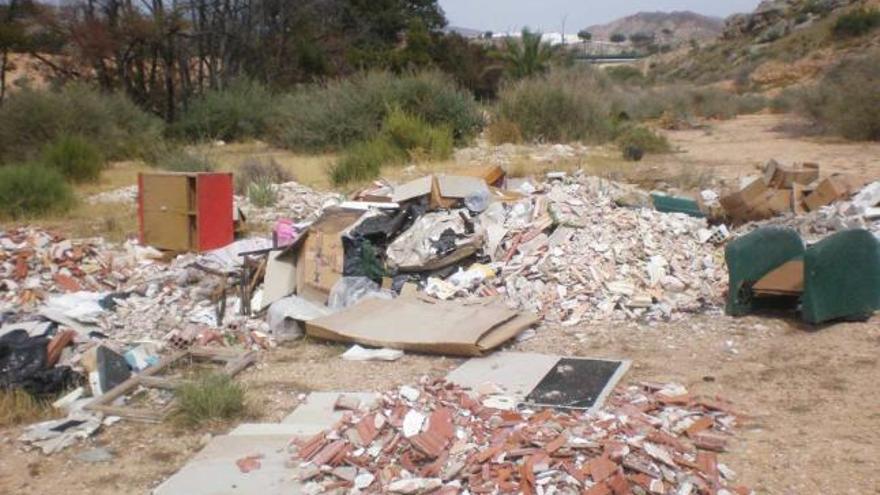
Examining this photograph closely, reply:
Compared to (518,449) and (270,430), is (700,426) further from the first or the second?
(270,430)

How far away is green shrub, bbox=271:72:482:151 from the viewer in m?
19.3

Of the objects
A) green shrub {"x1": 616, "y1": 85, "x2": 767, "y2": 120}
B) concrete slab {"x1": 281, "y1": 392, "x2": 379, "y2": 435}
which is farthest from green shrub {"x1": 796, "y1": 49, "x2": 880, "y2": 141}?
concrete slab {"x1": 281, "y1": 392, "x2": 379, "y2": 435}

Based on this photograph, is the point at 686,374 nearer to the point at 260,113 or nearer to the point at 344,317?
the point at 344,317

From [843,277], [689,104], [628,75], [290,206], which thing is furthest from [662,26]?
[843,277]

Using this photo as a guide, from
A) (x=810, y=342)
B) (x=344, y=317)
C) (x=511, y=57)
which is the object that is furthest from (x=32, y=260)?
(x=511, y=57)

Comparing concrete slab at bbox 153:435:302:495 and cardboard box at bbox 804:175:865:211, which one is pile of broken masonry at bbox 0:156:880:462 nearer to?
cardboard box at bbox 804:175:865:211

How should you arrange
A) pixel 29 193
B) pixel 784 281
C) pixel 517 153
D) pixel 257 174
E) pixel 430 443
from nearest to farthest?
pixel 430 443 < pixel 784 281 < pixel 29 193 < pixel 257 174 < pixel 517 153

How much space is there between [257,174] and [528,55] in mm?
16626

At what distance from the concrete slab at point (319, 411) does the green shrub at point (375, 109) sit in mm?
13625

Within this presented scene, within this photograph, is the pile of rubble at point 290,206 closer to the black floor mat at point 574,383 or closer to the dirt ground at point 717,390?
the dirt ground at point 717,390

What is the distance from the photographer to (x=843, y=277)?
609cm

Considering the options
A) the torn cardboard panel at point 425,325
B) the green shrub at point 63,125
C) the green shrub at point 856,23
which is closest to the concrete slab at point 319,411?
the torn cardboard panel at point 425,325

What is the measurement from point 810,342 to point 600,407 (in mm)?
2009

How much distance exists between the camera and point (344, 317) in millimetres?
6801
